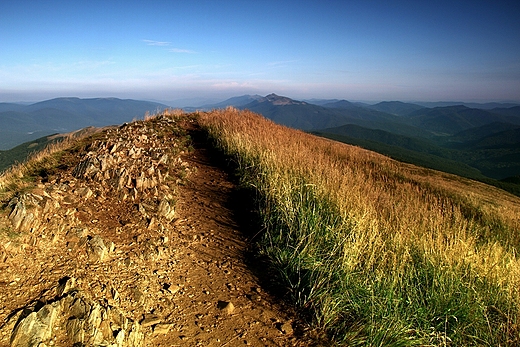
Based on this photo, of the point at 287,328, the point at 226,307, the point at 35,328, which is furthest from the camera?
the point at 226,307

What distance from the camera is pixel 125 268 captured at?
404 centimetres

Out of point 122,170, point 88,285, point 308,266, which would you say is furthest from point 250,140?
point 88,285

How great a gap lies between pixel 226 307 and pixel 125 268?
4.99 feet

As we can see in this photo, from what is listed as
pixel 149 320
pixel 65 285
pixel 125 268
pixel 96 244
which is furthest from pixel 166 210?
pixel 149 320

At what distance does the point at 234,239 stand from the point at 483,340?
3.55 metres

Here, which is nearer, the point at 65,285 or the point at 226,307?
the point at 65,285

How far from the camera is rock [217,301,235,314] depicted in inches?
141

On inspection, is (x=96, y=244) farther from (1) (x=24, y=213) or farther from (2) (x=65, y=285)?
(1) (x=24, y=213)

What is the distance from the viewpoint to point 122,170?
6.34 meters

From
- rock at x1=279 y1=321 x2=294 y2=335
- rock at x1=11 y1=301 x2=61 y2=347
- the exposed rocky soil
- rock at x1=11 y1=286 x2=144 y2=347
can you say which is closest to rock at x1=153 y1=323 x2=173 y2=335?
the exposed rocky soil

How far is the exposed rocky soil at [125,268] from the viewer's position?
9.96 feet

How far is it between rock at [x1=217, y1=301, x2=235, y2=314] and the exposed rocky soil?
2 cm

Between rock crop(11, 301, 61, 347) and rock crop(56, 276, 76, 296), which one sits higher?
rock crop(56, 276, 76, 296)

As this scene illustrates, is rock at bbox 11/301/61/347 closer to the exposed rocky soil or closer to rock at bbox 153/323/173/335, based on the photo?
the exposed rocky soil
